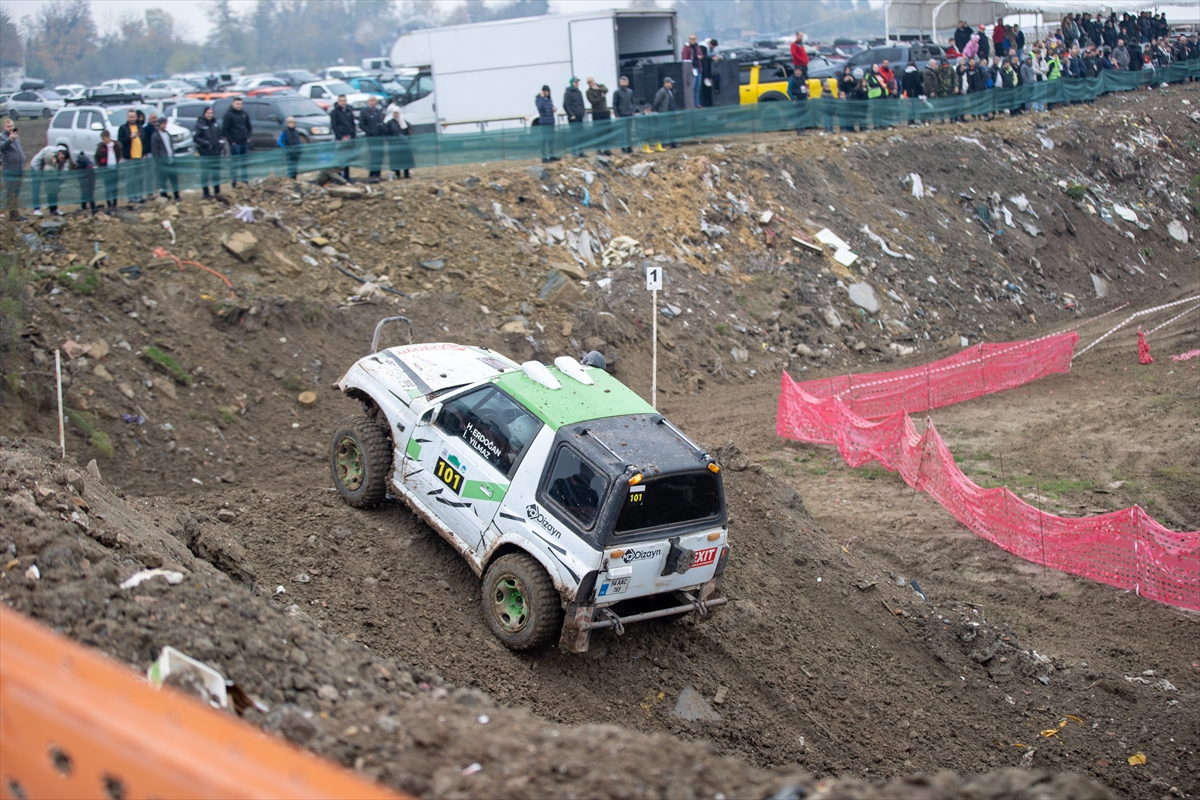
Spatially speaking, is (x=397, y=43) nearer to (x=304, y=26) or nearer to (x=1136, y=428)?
(x=1136, y=428)

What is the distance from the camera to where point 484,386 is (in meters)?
9.02

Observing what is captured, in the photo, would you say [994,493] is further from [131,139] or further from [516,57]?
[516,57]

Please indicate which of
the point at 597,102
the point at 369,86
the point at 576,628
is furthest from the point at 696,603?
the point at 369,86

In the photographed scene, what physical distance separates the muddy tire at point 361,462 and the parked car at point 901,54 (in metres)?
30.0

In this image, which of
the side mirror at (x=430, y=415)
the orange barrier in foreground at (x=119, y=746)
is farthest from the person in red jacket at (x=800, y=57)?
the orange barrier in foreground at (x=119, y=746)

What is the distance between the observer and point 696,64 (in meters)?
28.2

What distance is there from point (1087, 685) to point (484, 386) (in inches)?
250

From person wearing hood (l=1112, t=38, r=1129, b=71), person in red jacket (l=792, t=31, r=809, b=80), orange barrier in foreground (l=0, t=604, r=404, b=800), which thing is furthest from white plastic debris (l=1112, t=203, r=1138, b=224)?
orange barrier in foreground (l=0, t=604, r=404, b=800)

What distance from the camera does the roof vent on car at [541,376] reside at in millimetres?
8852

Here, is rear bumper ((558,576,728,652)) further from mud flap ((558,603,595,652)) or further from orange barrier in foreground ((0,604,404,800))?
orange barrier in foreground ((0,604,404,800))

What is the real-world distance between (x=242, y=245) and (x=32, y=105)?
33574 millimetres

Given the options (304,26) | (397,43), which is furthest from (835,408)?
(304,26)

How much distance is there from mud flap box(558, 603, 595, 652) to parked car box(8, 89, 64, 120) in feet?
140

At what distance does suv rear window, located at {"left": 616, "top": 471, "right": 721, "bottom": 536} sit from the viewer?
7762mm
